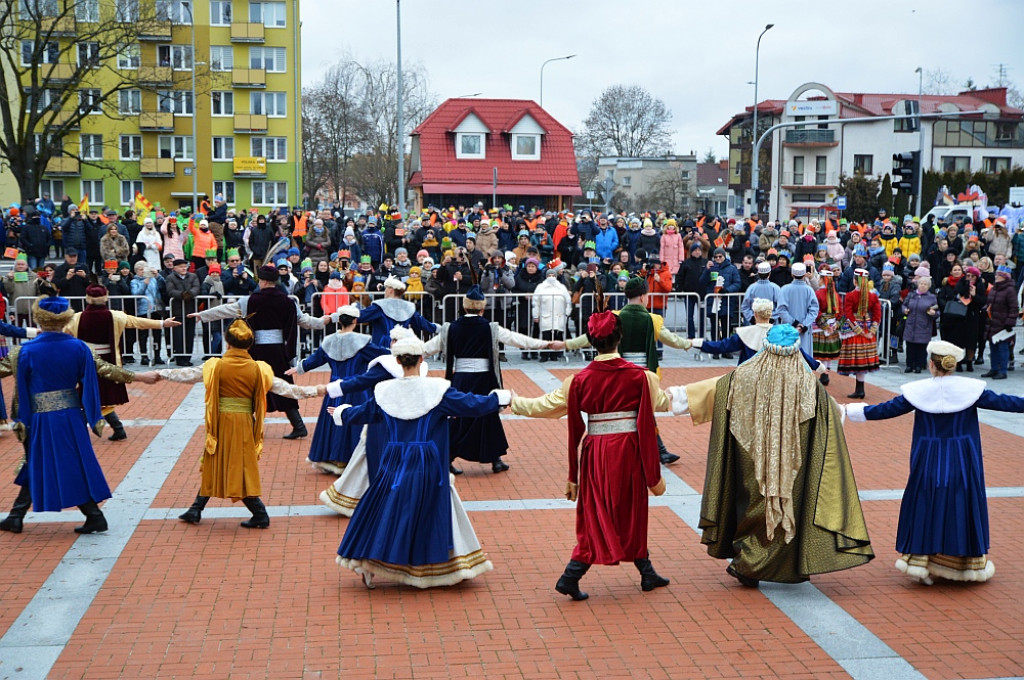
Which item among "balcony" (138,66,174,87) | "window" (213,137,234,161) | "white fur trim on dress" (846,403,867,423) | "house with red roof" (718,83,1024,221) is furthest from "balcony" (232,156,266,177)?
"white fur trim on dress" (846,403,867,423)

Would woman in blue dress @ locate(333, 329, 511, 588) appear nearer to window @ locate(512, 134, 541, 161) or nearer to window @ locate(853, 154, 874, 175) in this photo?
window @ locate(512, 134, 541, 161)

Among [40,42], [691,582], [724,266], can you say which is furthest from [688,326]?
[40,42]

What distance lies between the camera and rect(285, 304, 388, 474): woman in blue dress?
10461mm

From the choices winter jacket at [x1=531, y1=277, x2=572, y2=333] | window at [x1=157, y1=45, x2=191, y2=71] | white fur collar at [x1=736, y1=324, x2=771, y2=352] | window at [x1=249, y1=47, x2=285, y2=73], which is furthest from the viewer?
window at [x1=249, y1=47, x2=285, y2=73]

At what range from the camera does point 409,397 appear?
726cm

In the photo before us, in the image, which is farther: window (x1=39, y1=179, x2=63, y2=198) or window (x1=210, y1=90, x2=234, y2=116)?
window (x1=210, y1=90, x2=234, y2=116)

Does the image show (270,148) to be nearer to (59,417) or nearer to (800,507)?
(59,417)

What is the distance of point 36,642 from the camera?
6457 millimetres

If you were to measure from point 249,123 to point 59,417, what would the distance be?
56641 mm

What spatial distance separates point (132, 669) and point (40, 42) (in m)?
45.2

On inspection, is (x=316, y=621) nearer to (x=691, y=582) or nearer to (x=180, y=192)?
(x=691, y=582)

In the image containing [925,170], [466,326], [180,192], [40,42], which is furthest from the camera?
[925,170]

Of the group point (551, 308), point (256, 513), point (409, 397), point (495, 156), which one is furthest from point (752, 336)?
point (495, 156)

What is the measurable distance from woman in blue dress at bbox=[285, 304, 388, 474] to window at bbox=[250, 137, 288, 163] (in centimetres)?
5516
